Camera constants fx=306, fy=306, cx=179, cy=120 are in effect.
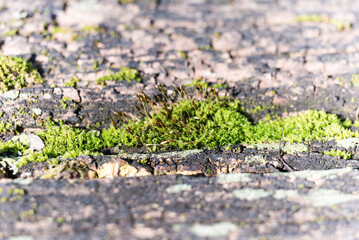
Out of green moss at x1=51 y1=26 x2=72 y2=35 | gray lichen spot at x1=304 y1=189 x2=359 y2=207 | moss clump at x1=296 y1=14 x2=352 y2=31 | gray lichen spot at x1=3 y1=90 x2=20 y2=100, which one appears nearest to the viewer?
gray lichen spot at x1=304 y1=189 x2=359 y2=207

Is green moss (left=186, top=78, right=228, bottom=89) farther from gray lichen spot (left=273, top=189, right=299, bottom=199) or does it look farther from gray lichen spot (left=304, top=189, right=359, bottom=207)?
gray lichen spot (left=304, top=189, right=359, bottom=207)

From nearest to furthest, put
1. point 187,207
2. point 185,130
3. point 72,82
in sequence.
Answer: point 187,207 < point 185,130 < point 72,82

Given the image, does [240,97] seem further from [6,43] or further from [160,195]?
[6,43]

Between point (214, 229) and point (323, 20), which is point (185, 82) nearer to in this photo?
point (214, 229)

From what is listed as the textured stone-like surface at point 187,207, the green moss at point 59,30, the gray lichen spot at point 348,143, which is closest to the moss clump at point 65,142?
the textured stone-like surface at point 187,207

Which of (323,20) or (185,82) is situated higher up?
(323,20)

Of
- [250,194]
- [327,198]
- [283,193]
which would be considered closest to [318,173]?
[327,198]

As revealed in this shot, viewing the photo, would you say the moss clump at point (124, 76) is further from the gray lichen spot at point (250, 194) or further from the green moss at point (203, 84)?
the gray lichen spot at point (250, 194)

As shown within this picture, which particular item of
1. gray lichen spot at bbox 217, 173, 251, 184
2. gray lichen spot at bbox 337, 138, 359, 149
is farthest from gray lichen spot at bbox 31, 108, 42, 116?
gray lichen spot at bbox 337, 138, 359, 149
